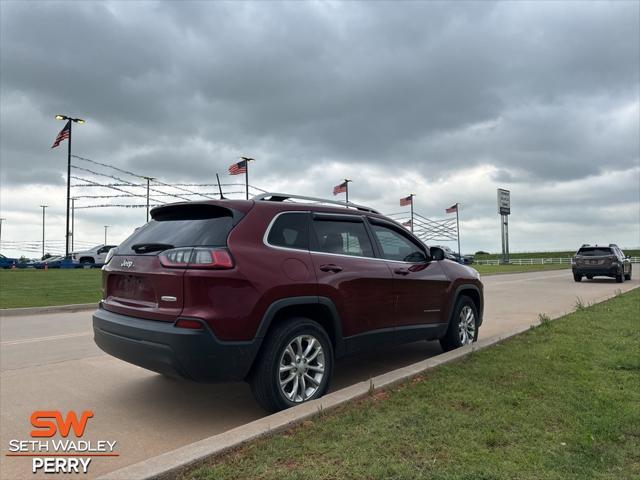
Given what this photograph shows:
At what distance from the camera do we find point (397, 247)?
5.78m

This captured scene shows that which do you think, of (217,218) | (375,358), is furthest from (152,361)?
(375,358)

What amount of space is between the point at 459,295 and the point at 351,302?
2.48 metres

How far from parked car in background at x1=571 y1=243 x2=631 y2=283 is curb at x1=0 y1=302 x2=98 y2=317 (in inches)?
763

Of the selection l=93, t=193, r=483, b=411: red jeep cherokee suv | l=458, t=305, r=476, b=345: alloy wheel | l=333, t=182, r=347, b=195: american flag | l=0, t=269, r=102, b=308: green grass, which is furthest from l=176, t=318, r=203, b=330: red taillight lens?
l=333, t=182, r=347, b=195: american flag

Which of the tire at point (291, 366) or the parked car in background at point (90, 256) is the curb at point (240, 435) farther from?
the parked car in background at point (90, 256)

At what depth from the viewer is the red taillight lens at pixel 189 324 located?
379 centimetres

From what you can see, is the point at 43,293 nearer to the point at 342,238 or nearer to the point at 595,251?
the point at 342,238

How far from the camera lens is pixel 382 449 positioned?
324 centimetres

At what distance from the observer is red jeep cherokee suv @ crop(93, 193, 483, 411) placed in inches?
151

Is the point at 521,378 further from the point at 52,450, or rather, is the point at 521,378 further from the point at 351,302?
the point at 52,450

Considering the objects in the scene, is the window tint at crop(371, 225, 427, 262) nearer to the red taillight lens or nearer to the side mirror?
the side mirror

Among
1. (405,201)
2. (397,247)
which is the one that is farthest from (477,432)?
(405,201)

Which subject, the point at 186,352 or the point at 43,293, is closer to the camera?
the point at 186,352

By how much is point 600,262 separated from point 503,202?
183ft
